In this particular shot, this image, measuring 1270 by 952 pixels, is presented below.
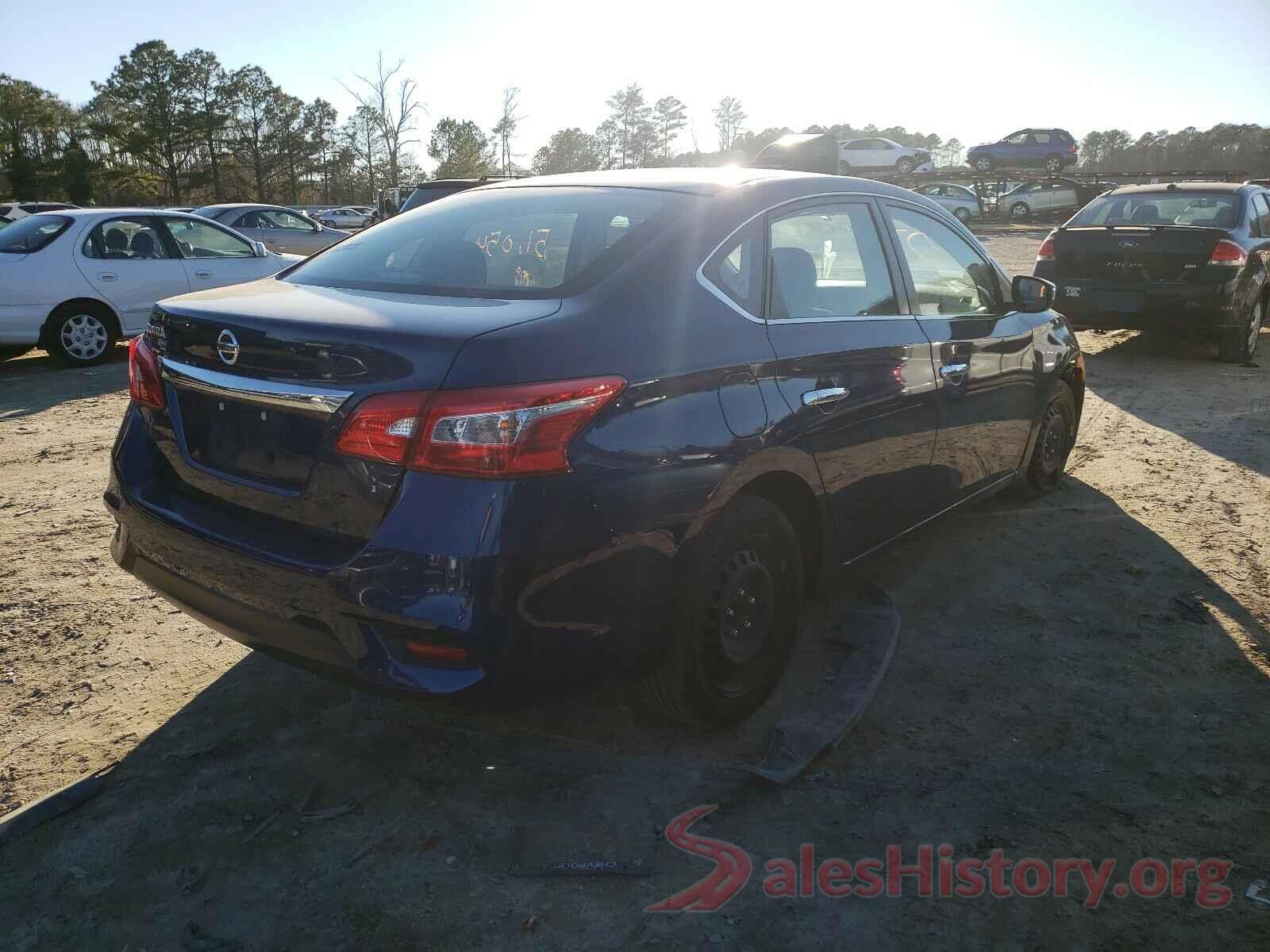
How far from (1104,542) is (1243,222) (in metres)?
6.10

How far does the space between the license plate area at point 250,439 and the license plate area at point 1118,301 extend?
27.7ft

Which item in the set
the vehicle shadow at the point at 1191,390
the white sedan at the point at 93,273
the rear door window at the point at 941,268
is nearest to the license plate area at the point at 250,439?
the rear door window at the point at 941,268

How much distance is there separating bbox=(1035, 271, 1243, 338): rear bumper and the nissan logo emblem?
802 cm

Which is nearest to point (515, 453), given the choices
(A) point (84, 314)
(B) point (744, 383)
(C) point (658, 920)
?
(B) point (744, 383)

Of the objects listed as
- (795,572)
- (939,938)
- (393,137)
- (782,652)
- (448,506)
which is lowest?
(939,938)

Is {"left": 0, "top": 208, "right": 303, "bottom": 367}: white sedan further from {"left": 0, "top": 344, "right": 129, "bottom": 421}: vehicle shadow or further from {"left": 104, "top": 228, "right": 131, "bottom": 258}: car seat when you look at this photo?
{"left": 0, "top": 344, "right": 129, "bottom": 421}: vehicle shadow

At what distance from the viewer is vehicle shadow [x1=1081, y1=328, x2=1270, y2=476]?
663 centimetres

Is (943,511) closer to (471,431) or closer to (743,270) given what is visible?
(743,270)

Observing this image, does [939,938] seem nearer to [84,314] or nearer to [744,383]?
[744,383]

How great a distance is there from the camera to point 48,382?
8672 mm

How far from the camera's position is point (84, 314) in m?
9.20

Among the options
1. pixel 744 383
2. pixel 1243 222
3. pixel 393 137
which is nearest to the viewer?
pixel 744 383

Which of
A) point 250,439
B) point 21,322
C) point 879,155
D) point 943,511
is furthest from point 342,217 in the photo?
point 250,439

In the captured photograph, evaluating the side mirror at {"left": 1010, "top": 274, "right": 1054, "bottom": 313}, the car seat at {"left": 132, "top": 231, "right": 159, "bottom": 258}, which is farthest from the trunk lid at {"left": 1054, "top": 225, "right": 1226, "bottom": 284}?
the car seat at {"left": 132, "top": 231, "right": 159, "bottom": 258}
